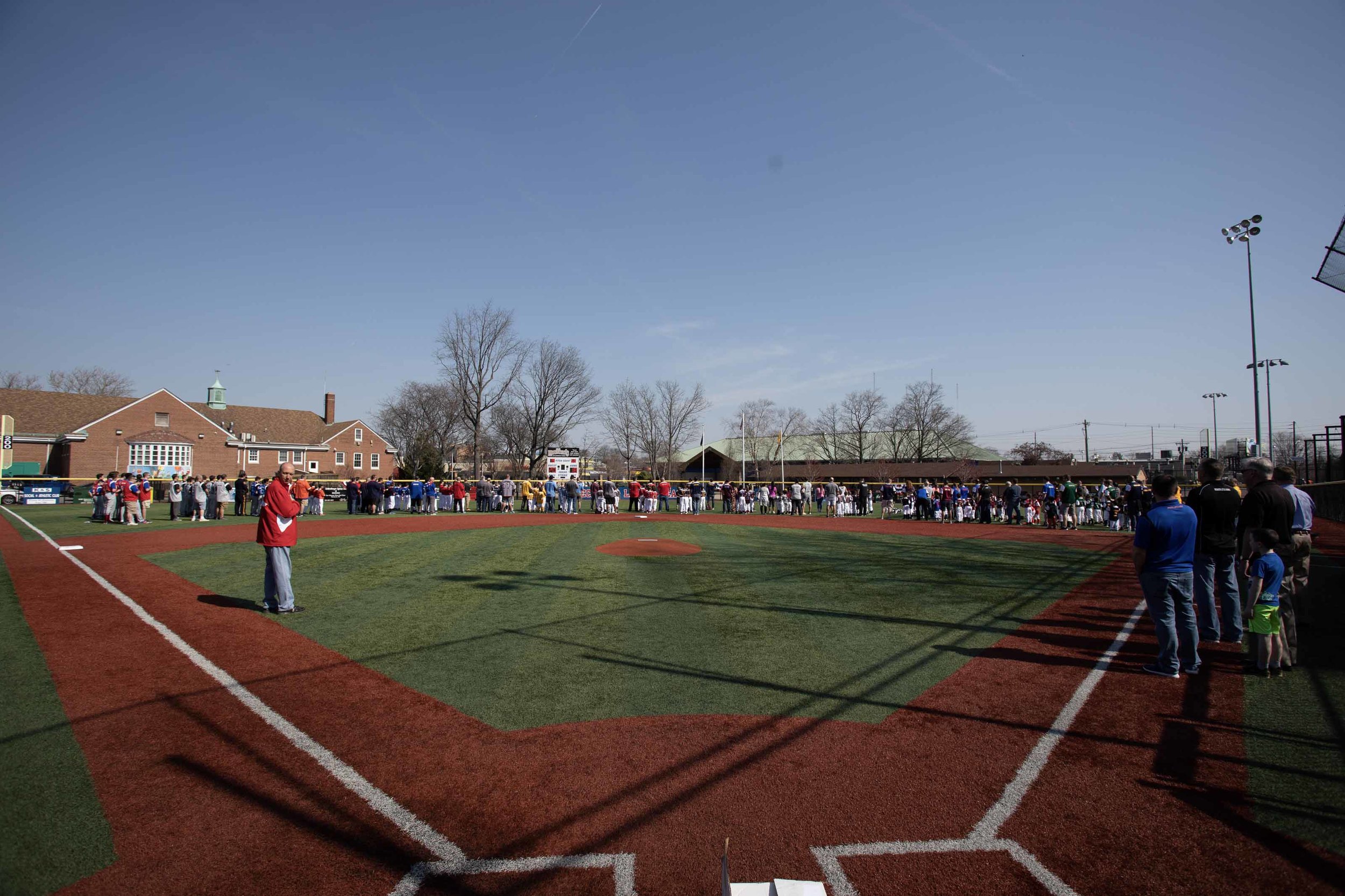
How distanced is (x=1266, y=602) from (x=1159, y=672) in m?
1.26

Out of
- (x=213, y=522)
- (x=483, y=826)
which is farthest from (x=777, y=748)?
(x=213, y=522)

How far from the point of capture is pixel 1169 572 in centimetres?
682

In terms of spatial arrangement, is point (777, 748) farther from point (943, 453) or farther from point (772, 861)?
point (943, 453)

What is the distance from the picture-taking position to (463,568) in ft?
45.7

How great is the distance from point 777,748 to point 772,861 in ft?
4.99

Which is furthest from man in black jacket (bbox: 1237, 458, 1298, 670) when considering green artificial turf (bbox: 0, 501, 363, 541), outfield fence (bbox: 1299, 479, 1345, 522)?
green artificial turf (bbox: 0, 501, 363, 541)

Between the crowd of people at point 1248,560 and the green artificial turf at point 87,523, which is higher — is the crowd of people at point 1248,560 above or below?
above

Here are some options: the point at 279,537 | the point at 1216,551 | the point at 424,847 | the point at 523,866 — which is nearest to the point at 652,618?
the point at 279,537

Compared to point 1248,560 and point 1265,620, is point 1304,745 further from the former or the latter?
point 1248,560

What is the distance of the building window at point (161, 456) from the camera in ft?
180

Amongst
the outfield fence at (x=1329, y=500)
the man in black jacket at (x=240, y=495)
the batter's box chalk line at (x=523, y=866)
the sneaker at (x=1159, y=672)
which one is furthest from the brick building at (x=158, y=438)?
the outfield fence at (x=1329, y=500)

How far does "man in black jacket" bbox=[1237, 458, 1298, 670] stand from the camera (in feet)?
23.2

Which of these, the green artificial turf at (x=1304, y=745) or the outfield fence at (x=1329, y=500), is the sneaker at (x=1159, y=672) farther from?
the outfield fence at (x=1329, y=500)

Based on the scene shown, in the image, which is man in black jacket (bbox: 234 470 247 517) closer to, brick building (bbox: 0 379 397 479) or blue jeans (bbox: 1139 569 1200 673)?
brick building (bbox: 0 379 397 479)
